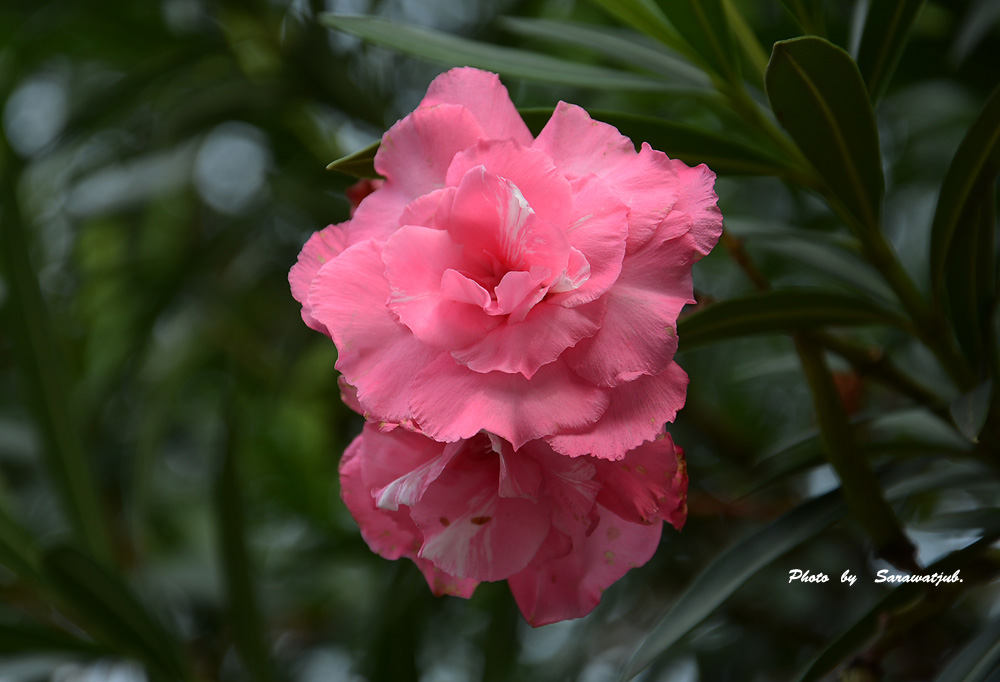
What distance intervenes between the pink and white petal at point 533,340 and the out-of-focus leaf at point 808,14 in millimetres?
330

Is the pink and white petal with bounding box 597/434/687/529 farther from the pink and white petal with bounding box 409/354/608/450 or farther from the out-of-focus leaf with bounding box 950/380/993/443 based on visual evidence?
the out-of-focus leaf with bounding box 950/380/993/443

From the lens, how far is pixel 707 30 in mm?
565

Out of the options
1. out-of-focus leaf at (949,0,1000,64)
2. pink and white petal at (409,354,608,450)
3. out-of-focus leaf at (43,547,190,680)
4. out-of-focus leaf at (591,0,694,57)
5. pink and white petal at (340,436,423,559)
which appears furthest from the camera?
out-of-focus leaf at (43,547,190,680)

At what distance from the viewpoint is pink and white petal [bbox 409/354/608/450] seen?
15.2 inches

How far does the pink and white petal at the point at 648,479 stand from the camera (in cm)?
43

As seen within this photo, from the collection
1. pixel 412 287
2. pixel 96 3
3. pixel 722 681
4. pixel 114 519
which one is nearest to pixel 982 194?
pixel 412 287

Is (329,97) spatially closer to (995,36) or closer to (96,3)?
(96,3)

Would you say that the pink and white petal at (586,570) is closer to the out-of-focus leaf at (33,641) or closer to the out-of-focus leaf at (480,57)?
the out-of-focus leaf at (480,57)

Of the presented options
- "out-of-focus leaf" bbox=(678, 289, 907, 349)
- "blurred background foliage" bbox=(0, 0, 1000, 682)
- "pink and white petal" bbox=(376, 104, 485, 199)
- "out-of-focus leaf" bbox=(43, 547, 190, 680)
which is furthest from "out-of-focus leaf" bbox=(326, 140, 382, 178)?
"out-of-focus leaf" bbox=(43, 547, 190, 680)

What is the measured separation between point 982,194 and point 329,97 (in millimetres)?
944

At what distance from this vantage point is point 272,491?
1.33m

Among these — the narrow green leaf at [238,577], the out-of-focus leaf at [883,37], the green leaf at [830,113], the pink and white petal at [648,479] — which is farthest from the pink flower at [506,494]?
the narrow green leaf at [238,577]

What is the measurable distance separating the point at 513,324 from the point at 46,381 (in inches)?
32.4

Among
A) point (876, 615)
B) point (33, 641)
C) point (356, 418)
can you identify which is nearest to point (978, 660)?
point (876, 615)
